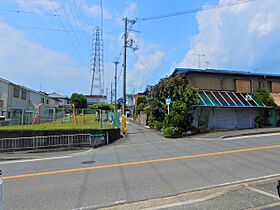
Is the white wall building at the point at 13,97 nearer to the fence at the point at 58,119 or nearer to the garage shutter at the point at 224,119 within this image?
the fence at the point at 58,119

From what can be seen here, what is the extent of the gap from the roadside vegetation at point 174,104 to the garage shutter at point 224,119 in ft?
9.40

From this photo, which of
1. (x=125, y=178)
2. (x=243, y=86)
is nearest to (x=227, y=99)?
(x=243, y=86)

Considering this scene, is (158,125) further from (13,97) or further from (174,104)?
(13,97)

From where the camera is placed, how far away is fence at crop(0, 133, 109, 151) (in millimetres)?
14361

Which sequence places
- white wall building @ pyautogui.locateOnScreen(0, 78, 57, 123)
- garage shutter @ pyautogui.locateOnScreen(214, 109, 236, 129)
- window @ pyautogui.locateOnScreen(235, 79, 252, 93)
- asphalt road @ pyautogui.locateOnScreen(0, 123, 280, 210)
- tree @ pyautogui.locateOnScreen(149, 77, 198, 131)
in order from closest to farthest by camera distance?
asphalt road @ pyautogui.locateOnScreen(0, 123, 280, 210) → tree @ pyautogui.locateOnScreen(149, 77, 198, 131) → garage shutter @ pyautogui.locateOnScreen(214, 109, 236, 129) → window @ pyautogui.locateOnScreen(235, 79, 252, 93) → white wall building @ pyautogui.locateOnScreen(0, 78, 57, 123)

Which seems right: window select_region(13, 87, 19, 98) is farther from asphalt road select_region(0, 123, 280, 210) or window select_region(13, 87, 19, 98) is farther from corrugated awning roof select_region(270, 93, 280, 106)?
corrugated awning roof select_region(270, 93, 280, 106)

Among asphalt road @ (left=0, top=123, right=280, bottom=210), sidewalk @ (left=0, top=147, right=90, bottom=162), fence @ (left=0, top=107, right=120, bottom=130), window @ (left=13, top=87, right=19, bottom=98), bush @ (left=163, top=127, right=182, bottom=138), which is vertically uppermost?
window @ (left=13, top=87, right=19, bottom=98)

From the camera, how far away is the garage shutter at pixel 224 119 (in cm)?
2217

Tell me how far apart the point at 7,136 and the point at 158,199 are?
1341cm

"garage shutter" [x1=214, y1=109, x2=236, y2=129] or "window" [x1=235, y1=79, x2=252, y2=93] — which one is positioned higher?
"window" [x1=235, y1=79, x2=252, y2=93]

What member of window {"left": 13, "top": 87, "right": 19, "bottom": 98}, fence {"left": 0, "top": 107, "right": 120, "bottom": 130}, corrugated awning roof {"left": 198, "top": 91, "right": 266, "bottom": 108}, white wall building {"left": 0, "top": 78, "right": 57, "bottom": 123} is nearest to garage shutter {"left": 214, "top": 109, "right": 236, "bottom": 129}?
corrugated awning roof {"left": 198, "top": 91, "right": 266, "bottom": 108}

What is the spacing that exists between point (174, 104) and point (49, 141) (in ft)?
34.4

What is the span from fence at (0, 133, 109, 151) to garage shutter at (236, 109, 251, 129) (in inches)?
543

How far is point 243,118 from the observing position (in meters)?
23.1
